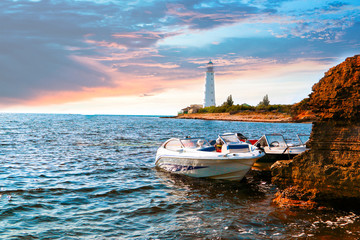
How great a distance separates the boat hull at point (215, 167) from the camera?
13938 millimetres

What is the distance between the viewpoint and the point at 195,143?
1694 cm

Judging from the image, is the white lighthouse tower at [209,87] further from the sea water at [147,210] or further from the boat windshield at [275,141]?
the sea water at [147,210]

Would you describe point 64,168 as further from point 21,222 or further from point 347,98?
point 347,98

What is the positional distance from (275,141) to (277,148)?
0.74m

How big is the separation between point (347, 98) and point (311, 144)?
185cm

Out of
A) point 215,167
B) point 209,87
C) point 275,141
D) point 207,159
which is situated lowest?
point 215,167

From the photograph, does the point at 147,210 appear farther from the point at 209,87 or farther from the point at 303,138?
the point at 209,87

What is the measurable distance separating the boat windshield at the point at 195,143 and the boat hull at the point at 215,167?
117 cm

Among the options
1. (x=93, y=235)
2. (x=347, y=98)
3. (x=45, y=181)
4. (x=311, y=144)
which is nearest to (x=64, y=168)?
(x=45, y=181)

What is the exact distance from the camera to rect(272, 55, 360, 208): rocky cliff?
349 inches

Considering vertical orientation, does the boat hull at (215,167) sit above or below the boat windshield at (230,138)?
below

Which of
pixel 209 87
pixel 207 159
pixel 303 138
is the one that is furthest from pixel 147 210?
pixel 209 87

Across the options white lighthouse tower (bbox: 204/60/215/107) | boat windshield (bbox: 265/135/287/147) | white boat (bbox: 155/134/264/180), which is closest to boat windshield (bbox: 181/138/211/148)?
white boat (bbox: 155/134/264/180)

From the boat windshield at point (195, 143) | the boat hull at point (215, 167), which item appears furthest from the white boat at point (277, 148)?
the boat windshield at point (195, 143)
